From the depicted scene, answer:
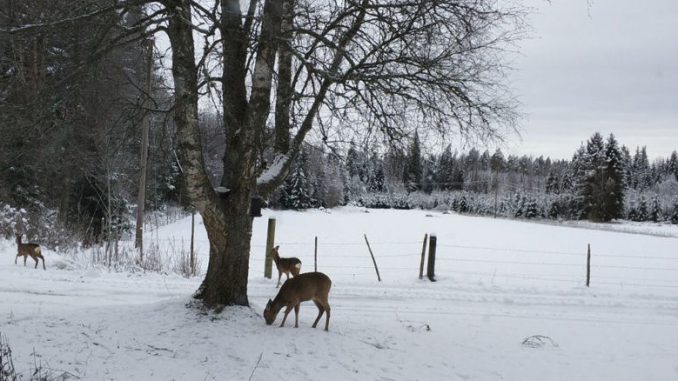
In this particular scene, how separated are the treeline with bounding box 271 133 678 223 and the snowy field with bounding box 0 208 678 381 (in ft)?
8.56

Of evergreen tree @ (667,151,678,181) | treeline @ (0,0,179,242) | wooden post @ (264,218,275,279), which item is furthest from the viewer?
evergreen tree @ (667,151,678,181)

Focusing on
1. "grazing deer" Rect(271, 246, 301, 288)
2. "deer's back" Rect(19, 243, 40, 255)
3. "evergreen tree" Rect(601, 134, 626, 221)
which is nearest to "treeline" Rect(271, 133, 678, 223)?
"evergreen tree" Rect(601, 134, 626, 221)

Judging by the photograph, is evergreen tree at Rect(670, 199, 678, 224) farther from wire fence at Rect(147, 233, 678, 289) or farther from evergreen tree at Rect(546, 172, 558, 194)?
wire fence at Rect(147, 233, 678, 289)

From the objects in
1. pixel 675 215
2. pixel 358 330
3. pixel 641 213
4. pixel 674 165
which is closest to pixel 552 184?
pixel 641 213

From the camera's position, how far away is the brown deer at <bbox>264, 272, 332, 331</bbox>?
7.10 meters

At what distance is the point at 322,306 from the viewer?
739 centimetres

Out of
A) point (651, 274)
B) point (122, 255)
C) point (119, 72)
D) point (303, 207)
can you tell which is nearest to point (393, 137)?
point (119, 72)

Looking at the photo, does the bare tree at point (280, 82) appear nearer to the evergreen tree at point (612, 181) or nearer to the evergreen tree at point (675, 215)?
the evergreen tree at point (612, 181)

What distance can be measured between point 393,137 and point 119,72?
16.0 ft

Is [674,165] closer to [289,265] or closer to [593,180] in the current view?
[593,180]

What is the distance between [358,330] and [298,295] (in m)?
1.25

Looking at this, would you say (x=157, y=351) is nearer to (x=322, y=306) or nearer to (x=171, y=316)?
(x=171, y=316)

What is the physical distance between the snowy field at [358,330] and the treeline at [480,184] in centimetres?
261

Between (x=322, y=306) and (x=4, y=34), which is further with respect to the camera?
(x=322, y=306)
